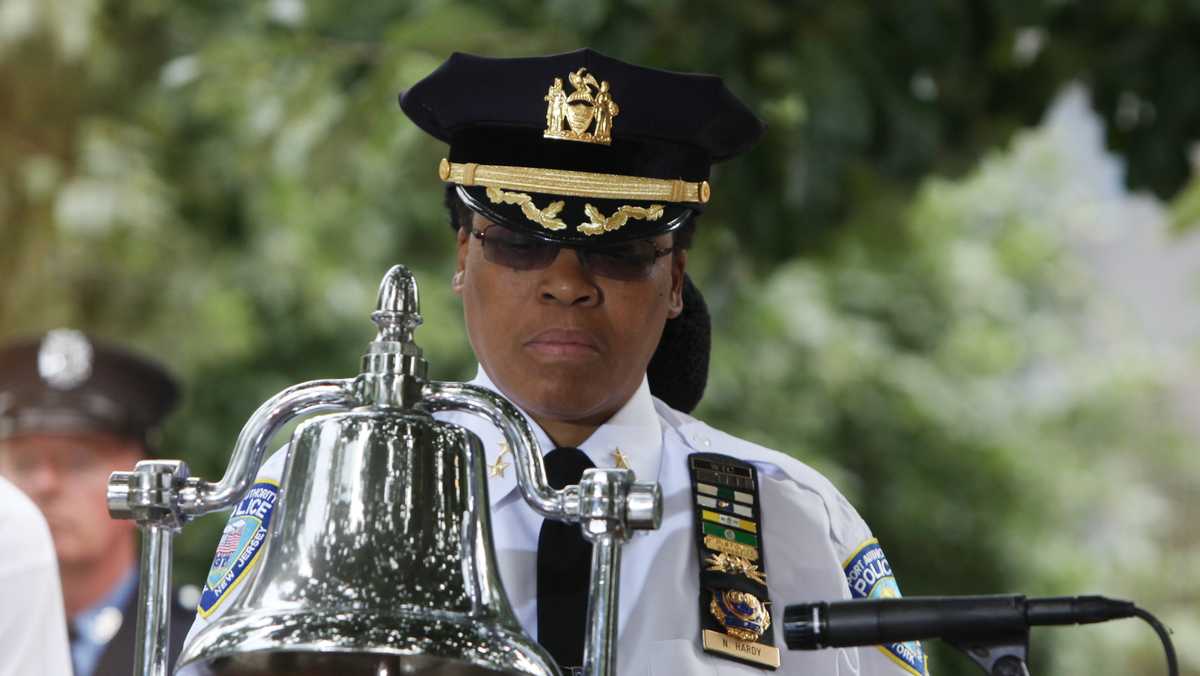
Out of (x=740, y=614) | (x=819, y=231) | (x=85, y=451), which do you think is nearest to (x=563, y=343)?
(x=740, y=614)

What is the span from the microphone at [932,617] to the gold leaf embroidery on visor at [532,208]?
0.92 metres

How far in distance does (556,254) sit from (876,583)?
2.53 feet

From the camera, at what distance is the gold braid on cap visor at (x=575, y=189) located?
3.33m

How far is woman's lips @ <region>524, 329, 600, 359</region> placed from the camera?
3.33 meters

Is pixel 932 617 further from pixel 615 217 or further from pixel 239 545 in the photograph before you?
pixel 239 545

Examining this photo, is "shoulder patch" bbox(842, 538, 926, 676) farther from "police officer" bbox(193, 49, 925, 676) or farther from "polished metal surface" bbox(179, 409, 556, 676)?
"polished metal surface" bbox(179, 409, 556, 676)

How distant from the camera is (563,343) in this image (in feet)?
11.0

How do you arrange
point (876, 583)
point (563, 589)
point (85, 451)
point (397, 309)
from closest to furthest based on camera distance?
point (397, 309) → point (563, 589) → point (876, 583) → point (85, 451)

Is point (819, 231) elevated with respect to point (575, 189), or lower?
elevated

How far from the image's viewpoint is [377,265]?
13906mm

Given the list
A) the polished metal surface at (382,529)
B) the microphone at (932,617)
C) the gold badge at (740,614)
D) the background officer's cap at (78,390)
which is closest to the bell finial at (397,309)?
the polished metal surface at (382,529)

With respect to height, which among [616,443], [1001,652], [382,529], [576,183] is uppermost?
[576,183]

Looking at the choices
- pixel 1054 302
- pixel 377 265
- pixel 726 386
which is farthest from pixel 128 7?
pixel 1054 302

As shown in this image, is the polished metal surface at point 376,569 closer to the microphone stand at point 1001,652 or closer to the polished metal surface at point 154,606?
the polished metal surface at point 154,606
